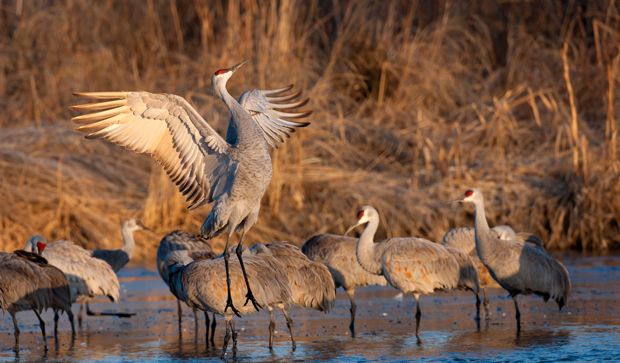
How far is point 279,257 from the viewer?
9.38m

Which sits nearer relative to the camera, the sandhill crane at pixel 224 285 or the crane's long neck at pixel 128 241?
the sandhill crane at pixel 224 285

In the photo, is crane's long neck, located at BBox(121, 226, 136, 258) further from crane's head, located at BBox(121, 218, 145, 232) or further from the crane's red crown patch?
the crane's red crown patch

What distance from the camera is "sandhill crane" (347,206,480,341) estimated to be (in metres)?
9.63

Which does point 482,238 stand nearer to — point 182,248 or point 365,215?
point 365,215

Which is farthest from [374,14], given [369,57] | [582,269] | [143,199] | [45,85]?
[582,269]

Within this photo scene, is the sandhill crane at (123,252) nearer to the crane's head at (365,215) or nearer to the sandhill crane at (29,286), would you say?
the sandhill crane at (29,286)

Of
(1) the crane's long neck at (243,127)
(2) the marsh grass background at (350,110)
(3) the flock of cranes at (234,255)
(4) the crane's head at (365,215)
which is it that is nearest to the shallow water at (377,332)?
(3) the flock of cranes at (234,255)

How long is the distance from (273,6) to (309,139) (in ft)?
6.23

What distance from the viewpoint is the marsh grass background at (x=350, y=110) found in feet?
45.0

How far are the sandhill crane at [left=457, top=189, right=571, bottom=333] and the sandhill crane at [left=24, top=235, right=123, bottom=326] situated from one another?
316cm

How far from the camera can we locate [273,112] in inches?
396

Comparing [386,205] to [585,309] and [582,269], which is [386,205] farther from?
[585,309]

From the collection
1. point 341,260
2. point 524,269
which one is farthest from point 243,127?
point 524,269

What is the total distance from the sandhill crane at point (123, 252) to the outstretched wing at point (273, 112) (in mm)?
2378
